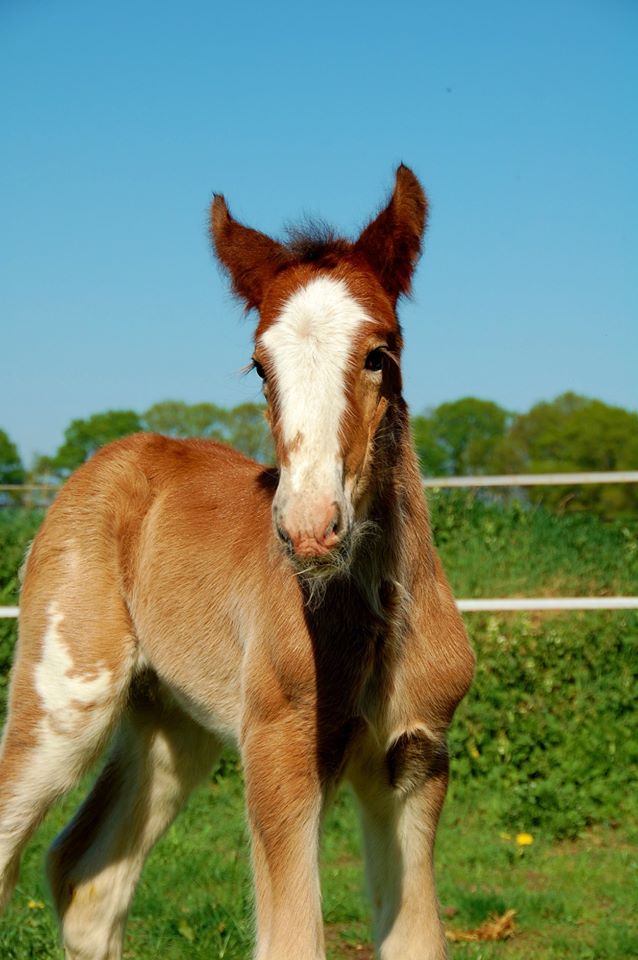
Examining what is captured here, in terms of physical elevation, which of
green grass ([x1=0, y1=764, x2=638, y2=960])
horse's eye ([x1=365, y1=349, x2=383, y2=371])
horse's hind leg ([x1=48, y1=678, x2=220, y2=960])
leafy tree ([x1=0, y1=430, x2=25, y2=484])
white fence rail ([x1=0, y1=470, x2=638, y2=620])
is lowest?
green grass ([x1=0, y1=764, x2=638, y2=960])

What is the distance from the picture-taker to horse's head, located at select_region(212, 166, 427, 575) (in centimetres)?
262

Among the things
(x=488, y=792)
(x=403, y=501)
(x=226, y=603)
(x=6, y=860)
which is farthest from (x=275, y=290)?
(x=488, y=792)

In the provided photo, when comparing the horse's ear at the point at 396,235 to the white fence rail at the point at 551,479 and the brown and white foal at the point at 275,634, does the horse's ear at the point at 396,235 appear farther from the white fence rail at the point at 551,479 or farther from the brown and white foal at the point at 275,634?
the white fence rail at the point at 551,479

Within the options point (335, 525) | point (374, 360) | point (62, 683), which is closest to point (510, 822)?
point (62, 683)

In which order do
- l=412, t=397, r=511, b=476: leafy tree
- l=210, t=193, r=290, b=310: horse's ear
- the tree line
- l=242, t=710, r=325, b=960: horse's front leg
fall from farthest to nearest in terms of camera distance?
1. l=412, t=397, r=511, b=476: leafy tree
2. the tree line
3. l=210, t=193, r=290, b=310: horse's ear
4. l=242, t=710, r=325, b=960: horse's front leg

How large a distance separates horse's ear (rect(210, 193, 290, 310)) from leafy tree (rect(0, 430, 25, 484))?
799 inches

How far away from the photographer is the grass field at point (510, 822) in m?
4.58

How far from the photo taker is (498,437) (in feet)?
91.7

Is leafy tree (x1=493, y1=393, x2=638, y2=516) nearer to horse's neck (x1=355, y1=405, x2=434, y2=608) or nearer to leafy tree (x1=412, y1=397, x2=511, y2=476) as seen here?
leafy tree (x1=412, y1=397, x2=511, y2=476)

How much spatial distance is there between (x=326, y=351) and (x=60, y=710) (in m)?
2.01

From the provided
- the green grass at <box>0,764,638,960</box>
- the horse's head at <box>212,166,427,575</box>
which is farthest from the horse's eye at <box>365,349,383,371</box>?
the green grass at <box>0,764,638,960</box>

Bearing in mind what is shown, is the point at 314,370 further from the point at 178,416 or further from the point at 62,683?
the point at 178,416

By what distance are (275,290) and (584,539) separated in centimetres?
591

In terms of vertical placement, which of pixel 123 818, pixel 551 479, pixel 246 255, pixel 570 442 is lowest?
pixel 123 818
